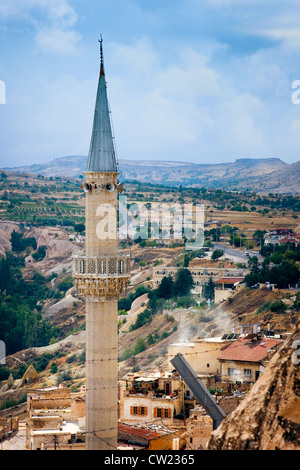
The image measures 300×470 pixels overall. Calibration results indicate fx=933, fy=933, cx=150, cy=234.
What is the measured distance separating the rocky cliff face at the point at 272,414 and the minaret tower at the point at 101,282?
6377 millimetres

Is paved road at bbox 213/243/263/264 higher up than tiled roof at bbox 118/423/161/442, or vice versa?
tiled roof at bbox 118/423/161/442

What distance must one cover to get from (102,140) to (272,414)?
7842mm

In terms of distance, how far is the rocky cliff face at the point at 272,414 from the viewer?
791cm

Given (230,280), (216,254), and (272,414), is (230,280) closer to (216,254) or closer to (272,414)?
(216,254)

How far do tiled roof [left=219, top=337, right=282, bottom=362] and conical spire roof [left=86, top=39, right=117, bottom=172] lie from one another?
10.6m

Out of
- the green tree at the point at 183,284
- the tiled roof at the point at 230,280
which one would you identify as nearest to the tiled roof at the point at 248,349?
the tiled roof at the point at 230,280

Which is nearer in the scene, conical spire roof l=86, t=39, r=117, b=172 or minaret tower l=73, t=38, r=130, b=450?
minaret tower l=73, t=38, r=130, b=450

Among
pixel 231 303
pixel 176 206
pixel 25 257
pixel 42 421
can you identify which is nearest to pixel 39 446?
pixel 42 421

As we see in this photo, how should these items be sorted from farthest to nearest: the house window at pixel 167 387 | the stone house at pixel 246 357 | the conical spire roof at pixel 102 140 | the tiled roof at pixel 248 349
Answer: the tiled roof at pixel 248 349, the stone house at pixel 246 357, the house window at pixel 167 387, the conical spire roof at pixel 102 140

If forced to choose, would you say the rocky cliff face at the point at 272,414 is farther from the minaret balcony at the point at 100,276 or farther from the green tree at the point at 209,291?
the green tree at the point at 209,291

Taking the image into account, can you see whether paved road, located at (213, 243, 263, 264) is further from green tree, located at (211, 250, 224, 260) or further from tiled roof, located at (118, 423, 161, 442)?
tiled roof, located at (118, 423, 161, 442)

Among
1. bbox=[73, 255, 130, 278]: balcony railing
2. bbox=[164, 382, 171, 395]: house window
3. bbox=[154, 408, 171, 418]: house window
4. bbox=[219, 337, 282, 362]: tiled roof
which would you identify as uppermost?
bbox=[73, 255, 130, 278]: balcony railing

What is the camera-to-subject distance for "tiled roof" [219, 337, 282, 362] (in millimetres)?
24594

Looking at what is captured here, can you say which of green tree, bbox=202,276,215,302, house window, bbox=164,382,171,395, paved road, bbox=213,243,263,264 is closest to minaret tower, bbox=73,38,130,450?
house window, bbox=164,382,171,395
